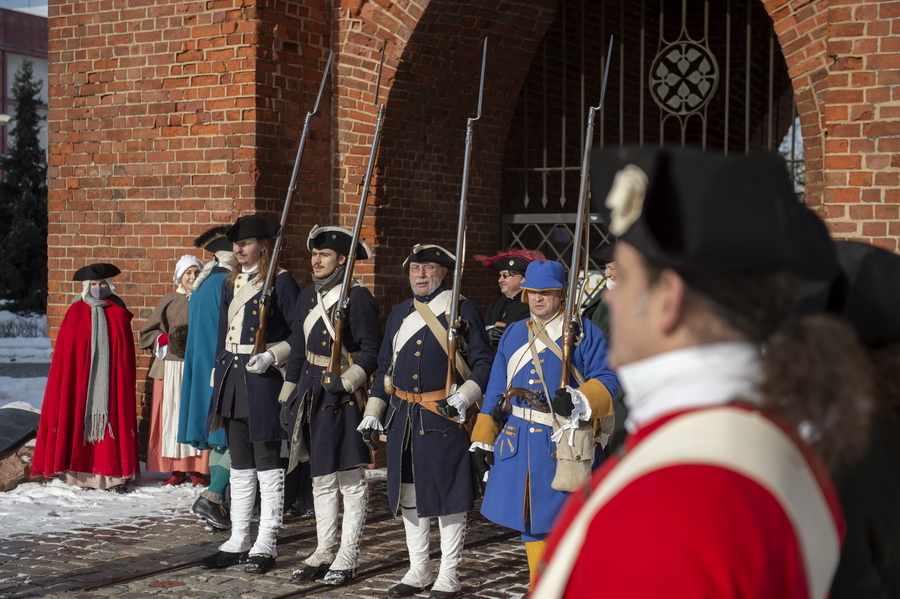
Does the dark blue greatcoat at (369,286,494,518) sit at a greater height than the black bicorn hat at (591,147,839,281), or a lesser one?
lesser

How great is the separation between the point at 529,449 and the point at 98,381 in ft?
13.3

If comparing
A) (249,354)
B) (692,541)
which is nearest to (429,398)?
(249,354)

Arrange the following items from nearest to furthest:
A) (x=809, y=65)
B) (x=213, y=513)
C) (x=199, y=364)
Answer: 1. (x=213, y=513)
2. (x=809, y=65)
3. (x=199, y=364)

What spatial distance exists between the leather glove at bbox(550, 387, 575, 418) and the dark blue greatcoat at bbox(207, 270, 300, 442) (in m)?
1.78

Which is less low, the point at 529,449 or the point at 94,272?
the point at 94,272

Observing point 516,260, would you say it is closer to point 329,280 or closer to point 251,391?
point 329,280

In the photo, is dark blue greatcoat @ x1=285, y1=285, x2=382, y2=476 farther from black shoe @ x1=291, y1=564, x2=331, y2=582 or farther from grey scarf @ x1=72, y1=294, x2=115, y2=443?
grey scarf @ x1=72, y1=294, x2=115, y2=443

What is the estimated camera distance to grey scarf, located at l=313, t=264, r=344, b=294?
560 centimetres

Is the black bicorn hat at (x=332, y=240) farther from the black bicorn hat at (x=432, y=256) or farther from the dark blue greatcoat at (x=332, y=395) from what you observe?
the black bicorn hat at (x=432, y=256)

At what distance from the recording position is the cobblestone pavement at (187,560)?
5.02 meters

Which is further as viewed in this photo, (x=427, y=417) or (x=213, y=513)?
(x=213, y=513)

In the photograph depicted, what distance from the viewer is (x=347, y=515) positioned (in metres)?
5.31

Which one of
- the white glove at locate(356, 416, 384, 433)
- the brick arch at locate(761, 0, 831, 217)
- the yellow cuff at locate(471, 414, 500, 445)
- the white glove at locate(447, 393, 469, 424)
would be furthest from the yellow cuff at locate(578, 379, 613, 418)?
the brick arch at locate(761, 0, 831, 217)

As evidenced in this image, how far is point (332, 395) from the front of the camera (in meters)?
5.40
